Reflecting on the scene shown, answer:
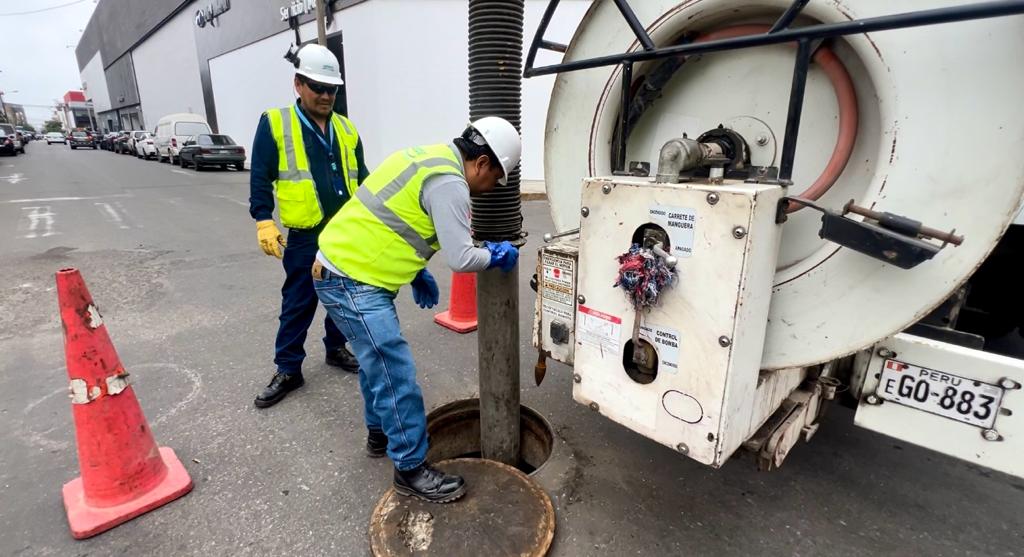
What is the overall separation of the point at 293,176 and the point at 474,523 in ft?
6.04

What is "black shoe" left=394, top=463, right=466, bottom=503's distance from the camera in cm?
199

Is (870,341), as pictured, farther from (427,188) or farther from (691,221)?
(427,188)

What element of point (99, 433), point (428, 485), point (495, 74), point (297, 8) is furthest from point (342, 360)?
point (297, 8)

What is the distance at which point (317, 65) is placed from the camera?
2.55m

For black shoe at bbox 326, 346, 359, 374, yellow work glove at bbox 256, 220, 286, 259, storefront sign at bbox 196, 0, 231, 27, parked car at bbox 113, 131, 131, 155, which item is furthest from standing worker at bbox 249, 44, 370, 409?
parked car at bbox 113, 131, 131, 155

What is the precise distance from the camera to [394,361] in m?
1.96

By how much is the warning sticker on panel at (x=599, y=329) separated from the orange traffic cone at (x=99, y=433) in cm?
177

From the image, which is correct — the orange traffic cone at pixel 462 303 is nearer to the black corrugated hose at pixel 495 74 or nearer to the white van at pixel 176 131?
the black corrugated hose at pixel 495 74

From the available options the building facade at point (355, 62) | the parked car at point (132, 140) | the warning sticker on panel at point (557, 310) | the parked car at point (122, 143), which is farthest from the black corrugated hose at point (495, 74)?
the parked car at point (122, 143)

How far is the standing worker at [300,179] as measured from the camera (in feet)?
8.42

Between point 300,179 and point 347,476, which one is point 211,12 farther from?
point 347,476

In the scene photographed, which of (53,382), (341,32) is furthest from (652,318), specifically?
(341,32)

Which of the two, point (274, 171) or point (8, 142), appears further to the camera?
point (8, 142)

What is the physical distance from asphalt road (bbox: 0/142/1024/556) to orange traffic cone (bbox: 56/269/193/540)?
0.06 metres
